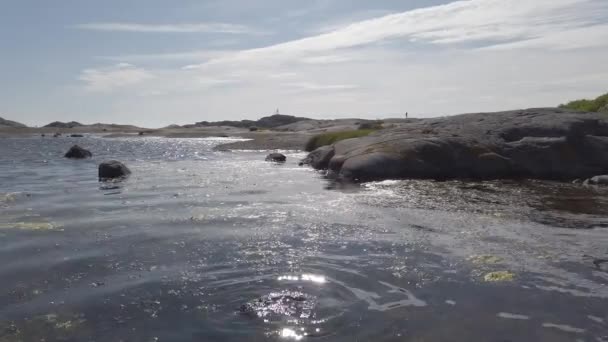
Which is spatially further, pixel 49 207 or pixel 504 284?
pixel 49 207

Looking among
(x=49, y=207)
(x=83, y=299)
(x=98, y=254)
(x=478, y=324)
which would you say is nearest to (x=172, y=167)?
(x=49, y=207)

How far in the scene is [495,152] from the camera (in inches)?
865

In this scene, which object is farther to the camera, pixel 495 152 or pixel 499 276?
pixel 495 152

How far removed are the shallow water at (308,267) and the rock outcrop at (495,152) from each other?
4.13 meters

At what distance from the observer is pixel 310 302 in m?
7.31

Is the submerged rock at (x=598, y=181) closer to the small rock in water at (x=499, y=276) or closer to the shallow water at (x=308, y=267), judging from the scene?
the shallow water at (x=308, y=267)

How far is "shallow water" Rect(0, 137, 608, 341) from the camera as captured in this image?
6.53m

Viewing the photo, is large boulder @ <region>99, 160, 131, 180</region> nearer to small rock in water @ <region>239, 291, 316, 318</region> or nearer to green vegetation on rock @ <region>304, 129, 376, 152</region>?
green vegetation on rock @ <region>304, 129, 376, 152</region>

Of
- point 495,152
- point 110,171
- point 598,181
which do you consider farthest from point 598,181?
point 110,171

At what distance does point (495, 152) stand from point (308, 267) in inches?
614

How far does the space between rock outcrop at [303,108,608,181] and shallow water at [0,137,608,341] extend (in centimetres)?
413

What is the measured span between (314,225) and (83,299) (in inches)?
237

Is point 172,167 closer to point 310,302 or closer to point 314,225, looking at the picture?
point 314,225

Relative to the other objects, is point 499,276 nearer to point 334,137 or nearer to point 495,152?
point 495,152
